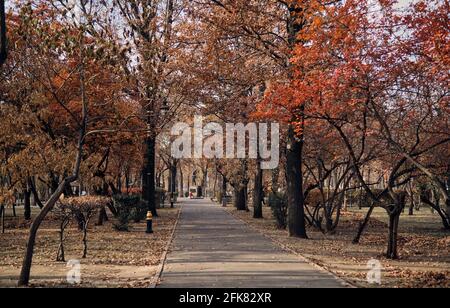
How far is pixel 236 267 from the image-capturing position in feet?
41.7

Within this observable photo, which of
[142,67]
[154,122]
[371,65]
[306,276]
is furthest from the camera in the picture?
[154,122]

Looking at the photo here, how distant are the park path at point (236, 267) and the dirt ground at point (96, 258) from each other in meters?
0.60

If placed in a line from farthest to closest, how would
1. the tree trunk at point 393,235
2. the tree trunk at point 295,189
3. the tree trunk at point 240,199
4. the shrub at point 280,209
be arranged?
the tree trunk at point 240,199
the shrub at point 280,209
the tree trunk at point 295,189
the tree trunk at point 393,235

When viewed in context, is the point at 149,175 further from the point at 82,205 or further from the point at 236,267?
the point at 236,267

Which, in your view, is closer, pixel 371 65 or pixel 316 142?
pixel 371 65

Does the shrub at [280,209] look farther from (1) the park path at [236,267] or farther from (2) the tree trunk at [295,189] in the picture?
(1) the park path at [236,267]

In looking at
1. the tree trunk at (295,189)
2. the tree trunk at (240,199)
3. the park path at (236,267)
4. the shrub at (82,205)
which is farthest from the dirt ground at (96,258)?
the tree trunk at (240,199)

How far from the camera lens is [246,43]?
21984mm

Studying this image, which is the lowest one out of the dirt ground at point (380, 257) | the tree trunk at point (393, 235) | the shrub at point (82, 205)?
the dirt ground at point (380, 257)

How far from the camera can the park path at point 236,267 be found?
412 inches

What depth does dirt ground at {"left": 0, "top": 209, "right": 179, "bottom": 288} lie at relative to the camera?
11.1m

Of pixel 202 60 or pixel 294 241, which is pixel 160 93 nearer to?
pixel 202 60
